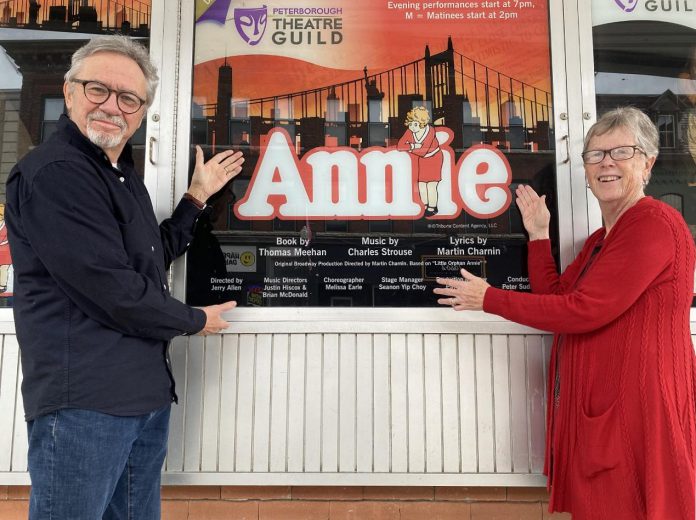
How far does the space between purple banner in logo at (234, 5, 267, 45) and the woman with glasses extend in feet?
5.94

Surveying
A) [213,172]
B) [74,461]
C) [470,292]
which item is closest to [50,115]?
[213,172]

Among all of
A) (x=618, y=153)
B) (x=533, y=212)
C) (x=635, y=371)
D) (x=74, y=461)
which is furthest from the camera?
(x=533, y=212)

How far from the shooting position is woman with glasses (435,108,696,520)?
185cm

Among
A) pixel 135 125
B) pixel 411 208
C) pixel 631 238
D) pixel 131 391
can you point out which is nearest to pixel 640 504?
pixel 631 238

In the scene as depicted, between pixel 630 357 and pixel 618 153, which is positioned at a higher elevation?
pixel 618 153

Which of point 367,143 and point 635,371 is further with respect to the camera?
point 367,143

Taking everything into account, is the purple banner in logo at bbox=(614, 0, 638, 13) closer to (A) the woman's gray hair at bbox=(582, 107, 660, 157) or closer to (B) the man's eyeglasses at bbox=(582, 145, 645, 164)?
(A) the woman's gray hair at bbox=(582, 107, 660, 157)

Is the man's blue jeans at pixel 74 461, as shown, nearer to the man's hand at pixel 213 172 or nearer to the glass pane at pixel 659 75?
the man's hand at pixel 213 172

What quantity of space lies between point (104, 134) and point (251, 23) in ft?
4.10

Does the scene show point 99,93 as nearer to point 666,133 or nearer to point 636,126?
point 636,126

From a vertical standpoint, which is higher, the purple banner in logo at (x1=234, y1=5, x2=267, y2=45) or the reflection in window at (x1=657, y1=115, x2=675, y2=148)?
the purple banner in logo at (x1=234, y1=5, x2=267, y2=45)

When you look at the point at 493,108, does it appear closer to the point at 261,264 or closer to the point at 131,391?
the point at 261,264

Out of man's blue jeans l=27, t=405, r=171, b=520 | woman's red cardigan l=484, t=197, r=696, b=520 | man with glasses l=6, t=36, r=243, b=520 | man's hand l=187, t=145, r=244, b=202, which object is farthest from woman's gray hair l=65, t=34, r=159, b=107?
woman's red cardigan l=484, t=197, r=696, b=520

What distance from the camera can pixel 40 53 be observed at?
282cm
